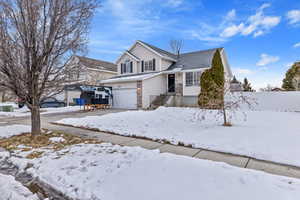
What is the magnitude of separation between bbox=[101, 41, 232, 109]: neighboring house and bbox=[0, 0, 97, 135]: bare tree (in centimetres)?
931

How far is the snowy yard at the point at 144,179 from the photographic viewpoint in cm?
208

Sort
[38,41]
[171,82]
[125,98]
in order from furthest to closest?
[171,82]
[125,98]
[38,41]

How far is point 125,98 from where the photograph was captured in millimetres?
15680

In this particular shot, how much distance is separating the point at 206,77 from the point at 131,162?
10854 millimetres

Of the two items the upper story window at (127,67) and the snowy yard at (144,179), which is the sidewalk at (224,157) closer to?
the snowy yard at (144,179)

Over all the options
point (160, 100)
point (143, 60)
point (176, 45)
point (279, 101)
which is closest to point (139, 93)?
point (160, 100)

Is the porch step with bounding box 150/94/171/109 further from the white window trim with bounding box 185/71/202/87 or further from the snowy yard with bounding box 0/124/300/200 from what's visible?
the snowy yard with bounding box 0/124/300/200

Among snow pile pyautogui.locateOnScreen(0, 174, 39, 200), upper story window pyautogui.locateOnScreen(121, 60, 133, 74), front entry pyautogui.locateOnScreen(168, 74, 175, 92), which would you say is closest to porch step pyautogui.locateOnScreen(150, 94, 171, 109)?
front entry pyautogui.locateOnScreen(168, 74, 175, 92)

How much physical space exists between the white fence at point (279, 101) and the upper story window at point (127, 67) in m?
13.4

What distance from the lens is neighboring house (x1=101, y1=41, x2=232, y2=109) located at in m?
14.8

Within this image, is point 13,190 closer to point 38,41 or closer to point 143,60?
point 38,41

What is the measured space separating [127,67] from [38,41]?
584 inches

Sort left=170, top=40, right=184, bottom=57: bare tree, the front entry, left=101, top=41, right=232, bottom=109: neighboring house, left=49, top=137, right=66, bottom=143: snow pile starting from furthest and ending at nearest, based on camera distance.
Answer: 1. left=170, top=40, right=184, bottom=57: bare tree
2. the front entry
3. left=101, top=41, right=232, bottom=109: neighboring house
4. left=49, top=137, right=66, bottom=143: snow pile

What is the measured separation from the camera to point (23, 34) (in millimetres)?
4457
